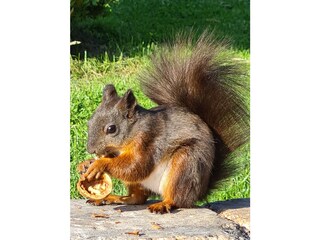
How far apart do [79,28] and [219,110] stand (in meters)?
1.41

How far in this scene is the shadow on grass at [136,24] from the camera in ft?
12.3

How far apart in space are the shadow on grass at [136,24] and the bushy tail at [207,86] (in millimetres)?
571

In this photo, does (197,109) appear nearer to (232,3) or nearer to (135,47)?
(135,47)

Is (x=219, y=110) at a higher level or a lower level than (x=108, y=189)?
higher

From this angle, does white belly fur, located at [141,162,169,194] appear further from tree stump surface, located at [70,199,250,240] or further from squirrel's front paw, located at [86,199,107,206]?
squirrel's front paw, located at [86,199,107,206]

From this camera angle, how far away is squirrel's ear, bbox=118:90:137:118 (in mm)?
2727

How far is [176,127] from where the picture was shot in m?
2.81

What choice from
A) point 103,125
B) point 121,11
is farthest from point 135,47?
point 103,125

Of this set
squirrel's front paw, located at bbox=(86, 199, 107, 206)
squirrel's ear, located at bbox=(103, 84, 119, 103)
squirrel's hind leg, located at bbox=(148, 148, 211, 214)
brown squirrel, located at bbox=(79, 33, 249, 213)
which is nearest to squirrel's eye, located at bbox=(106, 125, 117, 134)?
brown squirrel, located at bbox=(79, 33, 249, 213)

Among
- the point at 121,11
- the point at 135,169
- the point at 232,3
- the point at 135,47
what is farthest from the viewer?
the point at 232,3

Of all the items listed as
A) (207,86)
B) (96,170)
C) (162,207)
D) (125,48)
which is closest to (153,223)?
(162,207)

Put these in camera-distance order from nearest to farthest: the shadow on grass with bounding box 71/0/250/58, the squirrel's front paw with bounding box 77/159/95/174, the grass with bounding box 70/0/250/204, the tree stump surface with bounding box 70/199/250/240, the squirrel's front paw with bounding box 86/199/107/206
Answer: the tree stump surface with bounding box 70/199/250/240 < the squirrel's front paw with bounding box 77/159/95/174 < the squirrel's front paw with bounding box 86/199/107/206 < the grass with bounding box 70/0/250/204 < the shadow on grass with bounding box 71/0/250/58

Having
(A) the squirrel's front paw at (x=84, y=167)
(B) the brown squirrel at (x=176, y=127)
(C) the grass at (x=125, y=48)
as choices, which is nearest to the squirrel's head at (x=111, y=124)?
(B) the brown squirrel at (x=176, y=127)

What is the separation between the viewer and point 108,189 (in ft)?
9.09
